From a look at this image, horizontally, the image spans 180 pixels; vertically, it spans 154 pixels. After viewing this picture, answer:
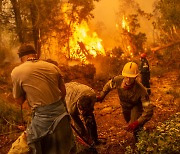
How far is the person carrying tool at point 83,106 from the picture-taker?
4953mm

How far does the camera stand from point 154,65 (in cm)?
1580

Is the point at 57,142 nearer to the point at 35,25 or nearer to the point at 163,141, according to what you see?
the point at 163,141

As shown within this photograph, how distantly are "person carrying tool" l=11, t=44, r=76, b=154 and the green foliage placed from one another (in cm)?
126

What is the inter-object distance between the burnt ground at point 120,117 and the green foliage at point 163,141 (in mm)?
1157

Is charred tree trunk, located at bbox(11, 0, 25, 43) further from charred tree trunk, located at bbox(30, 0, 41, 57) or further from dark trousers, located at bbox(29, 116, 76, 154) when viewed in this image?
dark trousers, located at bbox(29, 116, 76, 154)

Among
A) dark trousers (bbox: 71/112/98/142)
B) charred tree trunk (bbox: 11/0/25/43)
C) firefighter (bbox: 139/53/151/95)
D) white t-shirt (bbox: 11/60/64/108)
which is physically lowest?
dark trousers (bbox: 71/112/98/142)

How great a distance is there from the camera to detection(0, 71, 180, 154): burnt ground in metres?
5.62

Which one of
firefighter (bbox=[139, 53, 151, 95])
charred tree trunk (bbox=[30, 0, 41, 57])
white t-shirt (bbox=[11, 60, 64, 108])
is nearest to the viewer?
white t-shirt (bbox=[11, 60, 64, 108])

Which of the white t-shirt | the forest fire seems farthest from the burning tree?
the white t-shirt

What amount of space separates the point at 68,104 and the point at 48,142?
1.41 meters

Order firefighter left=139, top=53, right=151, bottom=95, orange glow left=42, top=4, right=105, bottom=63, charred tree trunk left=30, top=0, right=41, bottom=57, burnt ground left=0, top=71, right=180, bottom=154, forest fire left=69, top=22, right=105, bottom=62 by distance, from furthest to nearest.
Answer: forest fire left=69, top=22, right=105, bottom=62 < orange glow left=42, top=4, right=105, bottom=63 < charred tree trunk left=30, top=0, right=41, bottom=57 < firefighter left=139, top=53, right=151, bottom=95 < burnt ground left=0, top=71, right=180, bottom=154

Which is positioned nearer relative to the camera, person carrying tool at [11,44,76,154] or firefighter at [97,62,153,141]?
person carrying tool at [11,44,76,154]

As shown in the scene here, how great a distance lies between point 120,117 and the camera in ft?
26.1

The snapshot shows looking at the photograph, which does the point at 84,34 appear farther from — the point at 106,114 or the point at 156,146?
the point at 156,146
